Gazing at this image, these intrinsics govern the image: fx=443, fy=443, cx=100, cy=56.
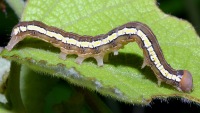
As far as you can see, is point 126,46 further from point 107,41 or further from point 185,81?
point 185,81

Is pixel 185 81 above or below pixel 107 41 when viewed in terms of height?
below

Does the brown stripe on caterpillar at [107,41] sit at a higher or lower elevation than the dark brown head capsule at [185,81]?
higher

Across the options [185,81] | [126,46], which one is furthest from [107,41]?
[185,81]

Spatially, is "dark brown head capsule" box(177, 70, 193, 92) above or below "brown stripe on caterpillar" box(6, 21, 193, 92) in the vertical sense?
below

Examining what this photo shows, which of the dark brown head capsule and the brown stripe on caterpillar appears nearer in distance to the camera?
the dark brown head capsule
